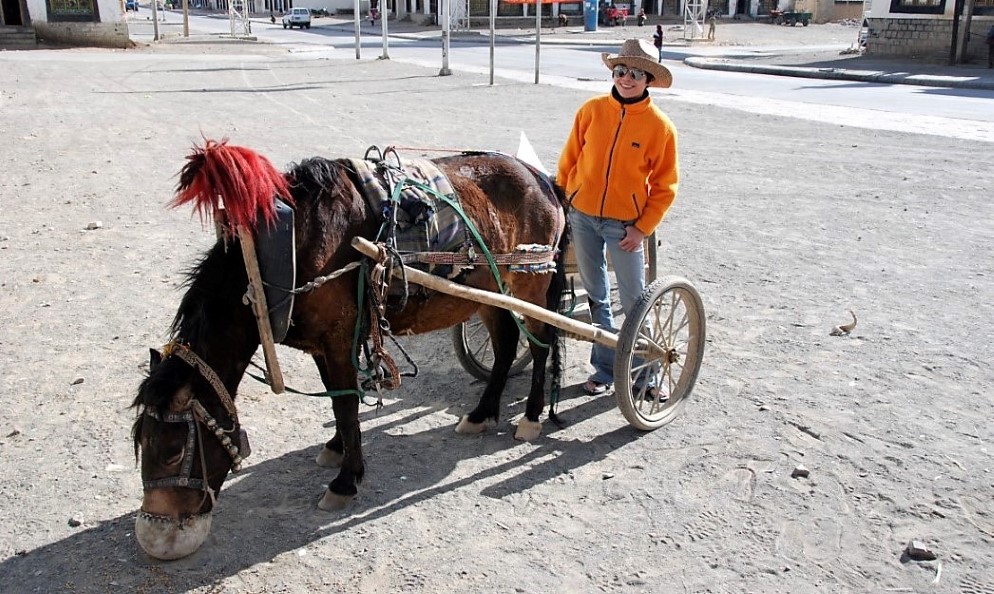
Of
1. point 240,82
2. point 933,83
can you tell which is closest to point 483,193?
point 240,82

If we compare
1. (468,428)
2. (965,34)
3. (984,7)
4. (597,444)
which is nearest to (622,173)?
(597,444)

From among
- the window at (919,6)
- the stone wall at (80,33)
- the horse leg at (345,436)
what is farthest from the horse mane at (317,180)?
the stone wall at (80,33)

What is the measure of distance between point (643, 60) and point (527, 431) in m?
2.04

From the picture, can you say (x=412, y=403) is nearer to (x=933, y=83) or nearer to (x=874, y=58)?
(x=933, y=83)

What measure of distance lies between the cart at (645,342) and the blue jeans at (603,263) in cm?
19

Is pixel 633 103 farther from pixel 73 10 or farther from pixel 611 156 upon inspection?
pixel 73 10

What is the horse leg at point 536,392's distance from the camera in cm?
437

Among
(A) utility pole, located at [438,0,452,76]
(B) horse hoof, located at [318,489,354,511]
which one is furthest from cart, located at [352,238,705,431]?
(A) utility pole, located at [438,0,452,76]

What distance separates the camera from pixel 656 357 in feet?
14.6

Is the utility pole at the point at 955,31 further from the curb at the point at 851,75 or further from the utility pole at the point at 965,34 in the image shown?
the curb at the point at 851,75

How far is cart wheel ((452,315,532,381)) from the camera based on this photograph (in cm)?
496

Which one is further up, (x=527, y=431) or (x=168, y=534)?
(x=168, y=534)

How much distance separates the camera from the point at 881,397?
15.5 ft

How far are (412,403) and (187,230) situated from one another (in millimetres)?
4205
